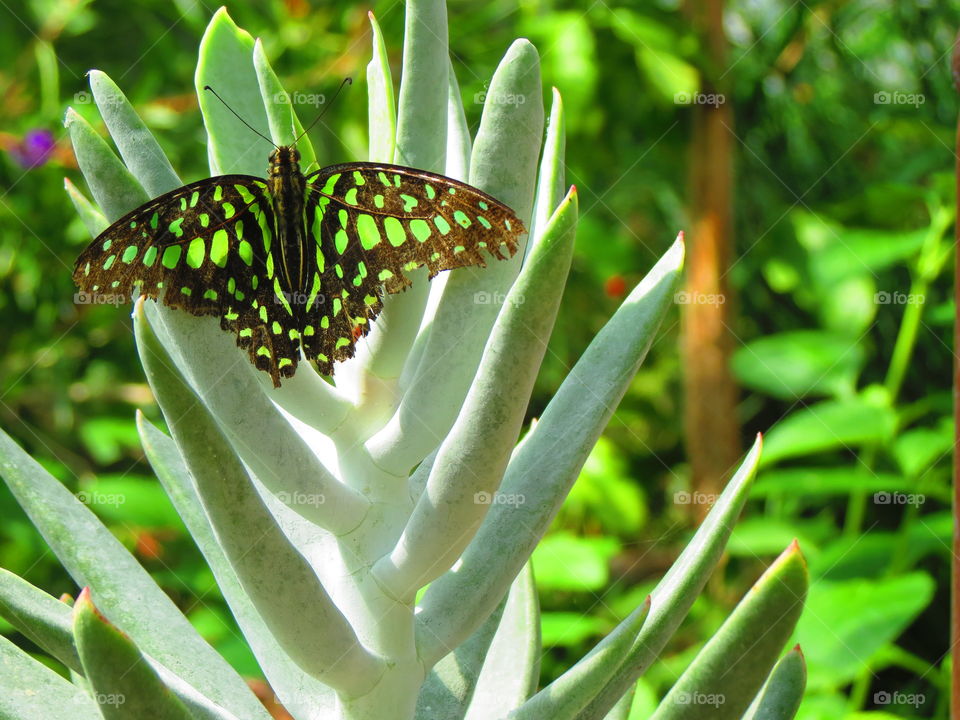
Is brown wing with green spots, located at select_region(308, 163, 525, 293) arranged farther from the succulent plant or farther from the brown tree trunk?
the brown tree trunk

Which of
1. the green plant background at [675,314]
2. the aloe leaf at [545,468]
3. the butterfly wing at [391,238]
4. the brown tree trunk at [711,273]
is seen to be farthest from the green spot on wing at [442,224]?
the brown tree trunk at [711,273]

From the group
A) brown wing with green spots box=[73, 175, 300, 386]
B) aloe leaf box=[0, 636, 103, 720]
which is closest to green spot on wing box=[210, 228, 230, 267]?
brown wing with green spots box=[73, 175, 300, 386]

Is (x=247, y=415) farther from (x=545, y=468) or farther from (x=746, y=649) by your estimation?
(x=746, y=649)

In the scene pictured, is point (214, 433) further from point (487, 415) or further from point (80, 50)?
point (80, 50)

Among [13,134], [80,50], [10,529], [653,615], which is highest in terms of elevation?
[80,50]

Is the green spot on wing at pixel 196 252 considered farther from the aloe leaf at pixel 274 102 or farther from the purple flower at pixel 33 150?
the purple flower at pixel 33 150

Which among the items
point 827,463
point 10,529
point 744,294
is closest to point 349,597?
point 10,529
